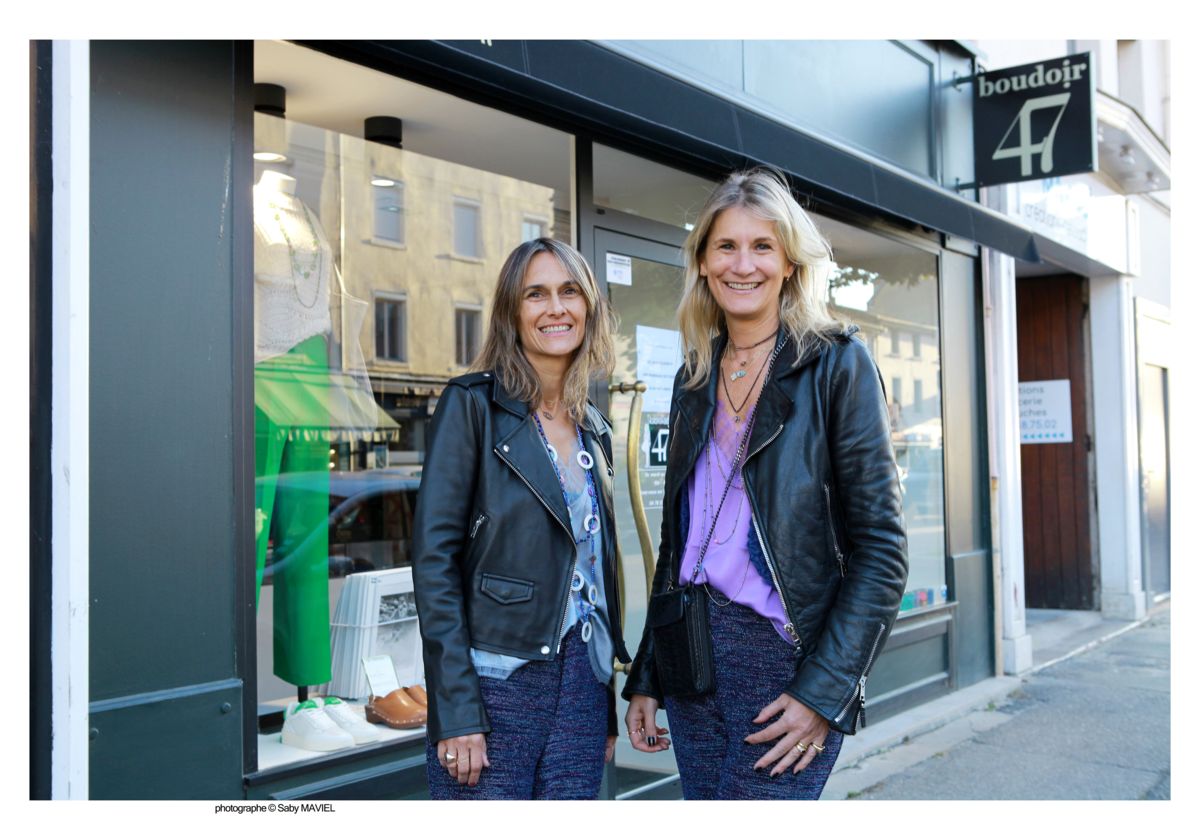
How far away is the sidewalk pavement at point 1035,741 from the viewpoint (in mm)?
4777

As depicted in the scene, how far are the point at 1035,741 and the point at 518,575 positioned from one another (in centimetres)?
454

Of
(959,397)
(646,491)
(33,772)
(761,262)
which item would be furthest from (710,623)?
(959,397)

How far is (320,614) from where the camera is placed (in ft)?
13.1

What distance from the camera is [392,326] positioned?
7.07 metres

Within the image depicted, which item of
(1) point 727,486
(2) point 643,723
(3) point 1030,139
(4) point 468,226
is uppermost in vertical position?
(3) point 1030,139

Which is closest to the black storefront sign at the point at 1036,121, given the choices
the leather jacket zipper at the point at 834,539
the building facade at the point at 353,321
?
the building facade at the point at 353,321

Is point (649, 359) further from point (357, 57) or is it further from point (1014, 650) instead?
point (1014, 650)

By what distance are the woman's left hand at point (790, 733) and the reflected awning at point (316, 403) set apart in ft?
7.54

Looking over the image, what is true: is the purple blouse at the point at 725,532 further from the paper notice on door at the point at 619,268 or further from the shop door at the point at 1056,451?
the shop door at the point at 1056,451

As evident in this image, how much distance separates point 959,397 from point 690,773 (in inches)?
217

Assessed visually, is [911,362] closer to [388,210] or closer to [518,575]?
[388,210]

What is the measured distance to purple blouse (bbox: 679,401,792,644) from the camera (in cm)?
188

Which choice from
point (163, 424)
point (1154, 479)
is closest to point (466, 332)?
point (163, 424)

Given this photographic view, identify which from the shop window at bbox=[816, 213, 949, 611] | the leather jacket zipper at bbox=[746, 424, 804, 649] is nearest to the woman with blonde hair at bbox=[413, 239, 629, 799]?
the leather jacket zipper at bbox=[746, 424, 804, 649]
